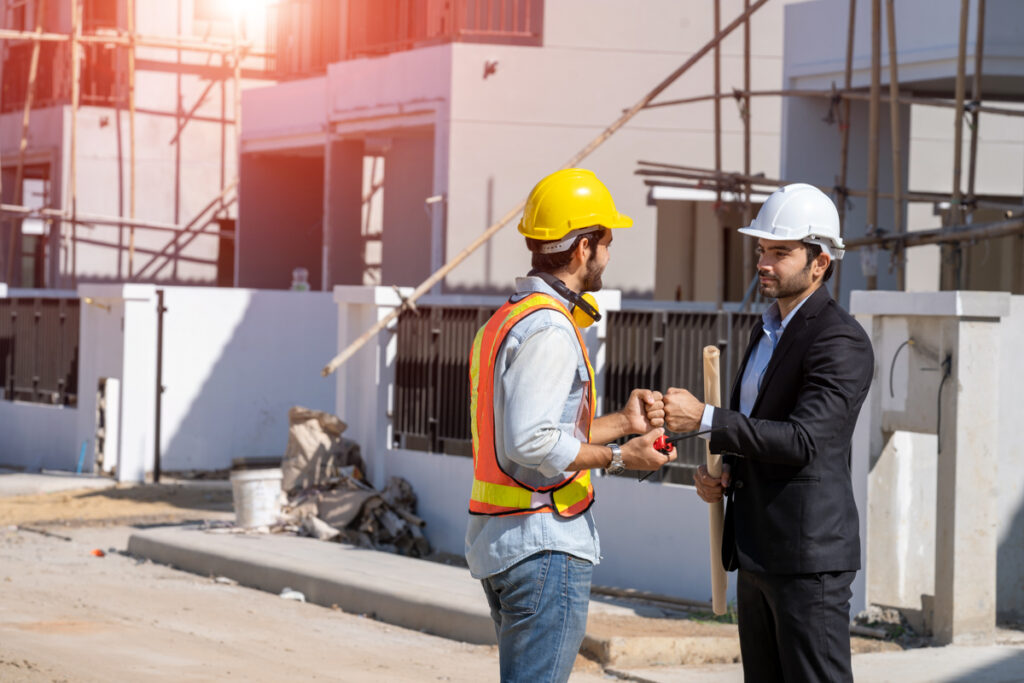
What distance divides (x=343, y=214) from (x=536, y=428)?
19.9 metres

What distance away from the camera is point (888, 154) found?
1717 cm

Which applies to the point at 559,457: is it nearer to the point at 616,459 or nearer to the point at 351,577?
the point at 616,459

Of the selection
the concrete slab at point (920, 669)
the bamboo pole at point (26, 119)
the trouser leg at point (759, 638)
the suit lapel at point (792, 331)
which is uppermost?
the bamboo pole at point (26, 119)

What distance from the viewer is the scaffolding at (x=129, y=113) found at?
89.7 ft

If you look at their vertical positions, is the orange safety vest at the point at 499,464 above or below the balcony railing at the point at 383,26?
below

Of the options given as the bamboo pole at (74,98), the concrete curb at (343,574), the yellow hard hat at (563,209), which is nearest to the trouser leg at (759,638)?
the yellow hard hat at (563,209)

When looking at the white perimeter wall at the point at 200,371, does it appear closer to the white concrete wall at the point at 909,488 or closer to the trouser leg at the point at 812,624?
the white concrete wall at the point at 909,488

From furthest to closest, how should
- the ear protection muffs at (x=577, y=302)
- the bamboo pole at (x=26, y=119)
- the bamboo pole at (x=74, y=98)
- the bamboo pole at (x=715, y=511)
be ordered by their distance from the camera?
the bamboo pole at (x=26, y=119)
the bamboo pole at (x=74, y=98)
the bamboo pole at (x=715, y=511)
the ear protection muffs at (x=577, y=302)

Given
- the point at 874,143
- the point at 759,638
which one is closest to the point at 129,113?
the point at 874,143

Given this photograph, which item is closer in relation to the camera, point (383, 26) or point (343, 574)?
point (343, 574)

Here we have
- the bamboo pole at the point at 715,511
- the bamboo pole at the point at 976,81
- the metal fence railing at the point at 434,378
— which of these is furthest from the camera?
the bamboo pole at the point at 976,81

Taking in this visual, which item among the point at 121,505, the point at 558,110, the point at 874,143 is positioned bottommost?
the point at 121,505

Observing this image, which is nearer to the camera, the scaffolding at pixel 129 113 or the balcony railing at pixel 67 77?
the scaffolding at pixel 129 113

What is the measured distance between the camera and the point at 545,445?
3.97 m
